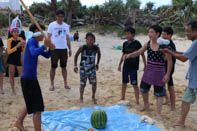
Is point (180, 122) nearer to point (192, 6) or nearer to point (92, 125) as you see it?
point (92, 125)

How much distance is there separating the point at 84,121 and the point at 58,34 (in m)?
2.38

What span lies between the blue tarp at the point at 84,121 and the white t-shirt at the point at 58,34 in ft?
5.85

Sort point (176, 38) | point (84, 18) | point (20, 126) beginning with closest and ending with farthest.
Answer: point (20, 126) < point (176, 38) < point (84, 18)

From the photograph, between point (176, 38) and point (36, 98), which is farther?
point (176, 38)

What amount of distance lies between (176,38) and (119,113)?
11.4 m

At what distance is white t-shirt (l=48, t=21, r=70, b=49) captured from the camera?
16.6ft

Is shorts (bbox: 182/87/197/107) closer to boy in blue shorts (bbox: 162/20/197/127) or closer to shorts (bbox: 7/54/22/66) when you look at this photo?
boy in blue shorts (bbox: 162/20/197/127)

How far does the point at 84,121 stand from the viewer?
3.75 meters

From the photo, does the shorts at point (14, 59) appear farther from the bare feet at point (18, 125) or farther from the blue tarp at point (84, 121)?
the bare feet at point (18, 125)

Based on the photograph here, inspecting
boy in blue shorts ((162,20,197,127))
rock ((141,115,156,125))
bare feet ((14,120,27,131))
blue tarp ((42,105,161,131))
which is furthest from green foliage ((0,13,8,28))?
boy in blue shorts ((162,20,197,127))

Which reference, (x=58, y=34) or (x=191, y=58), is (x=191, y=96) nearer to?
(x=191, y=58)

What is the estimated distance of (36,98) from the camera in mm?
2906

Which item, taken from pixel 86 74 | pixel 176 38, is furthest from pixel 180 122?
pixel 176 38

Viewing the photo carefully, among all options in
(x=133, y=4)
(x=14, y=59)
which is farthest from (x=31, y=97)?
(x=133, y=4)
